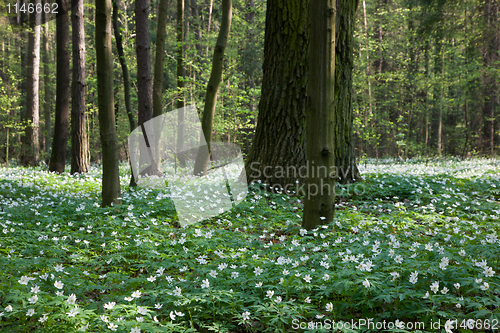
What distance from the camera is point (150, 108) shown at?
903 cm

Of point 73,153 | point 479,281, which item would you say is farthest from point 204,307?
point 73,153

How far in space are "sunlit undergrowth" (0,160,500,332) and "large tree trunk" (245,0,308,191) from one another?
1035 mm

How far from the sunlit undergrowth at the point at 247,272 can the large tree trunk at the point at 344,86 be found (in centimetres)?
122

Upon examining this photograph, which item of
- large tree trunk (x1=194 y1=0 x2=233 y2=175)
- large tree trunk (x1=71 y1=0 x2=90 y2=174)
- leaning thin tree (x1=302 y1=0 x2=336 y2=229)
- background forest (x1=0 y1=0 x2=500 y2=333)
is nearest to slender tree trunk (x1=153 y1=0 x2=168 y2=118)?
background forest (x1=0 y1=0 x2=500 y2=333)

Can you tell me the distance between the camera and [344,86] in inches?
231

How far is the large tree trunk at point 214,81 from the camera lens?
7141 millimetres

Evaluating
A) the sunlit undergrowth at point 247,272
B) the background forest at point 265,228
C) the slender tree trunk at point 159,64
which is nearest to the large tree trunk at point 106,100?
the background forest at point 265,228

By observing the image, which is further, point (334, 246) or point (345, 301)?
point (334, 246)

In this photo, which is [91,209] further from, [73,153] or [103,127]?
[73,153]

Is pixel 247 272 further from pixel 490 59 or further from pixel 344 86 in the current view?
pixel 490 59

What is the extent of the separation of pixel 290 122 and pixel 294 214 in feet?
6.58

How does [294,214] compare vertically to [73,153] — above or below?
below

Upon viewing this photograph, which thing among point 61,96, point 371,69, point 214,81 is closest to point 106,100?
point 214,81

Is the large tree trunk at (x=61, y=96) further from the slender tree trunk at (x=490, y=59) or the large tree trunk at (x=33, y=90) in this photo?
the slender tree trunk at (x=490, y=59)
